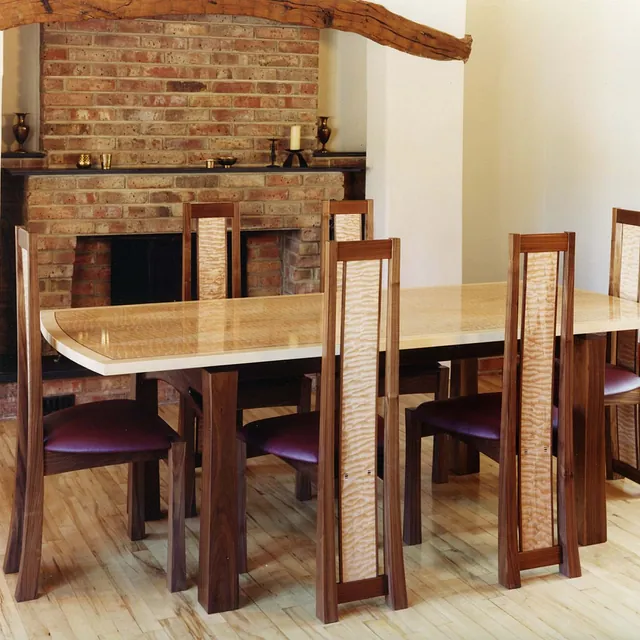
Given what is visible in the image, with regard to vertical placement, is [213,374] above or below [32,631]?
above

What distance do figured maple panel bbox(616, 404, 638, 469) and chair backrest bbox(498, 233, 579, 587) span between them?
947 millimetres

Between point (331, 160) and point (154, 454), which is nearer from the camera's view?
point (154, 454)

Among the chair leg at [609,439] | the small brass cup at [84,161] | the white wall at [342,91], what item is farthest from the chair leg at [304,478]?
the white wall at [342,91]

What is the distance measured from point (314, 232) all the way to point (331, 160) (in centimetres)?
47

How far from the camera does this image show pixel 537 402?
3174mm

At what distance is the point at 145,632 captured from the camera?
284cm

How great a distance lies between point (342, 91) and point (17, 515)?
3.50 meters

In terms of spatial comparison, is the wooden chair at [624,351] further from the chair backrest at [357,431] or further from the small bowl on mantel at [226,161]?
the small bowl on mantel at [226,161]

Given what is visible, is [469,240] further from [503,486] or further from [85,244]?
[503,486]

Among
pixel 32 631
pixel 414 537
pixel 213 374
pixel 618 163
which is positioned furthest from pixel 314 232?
pixel 32 631

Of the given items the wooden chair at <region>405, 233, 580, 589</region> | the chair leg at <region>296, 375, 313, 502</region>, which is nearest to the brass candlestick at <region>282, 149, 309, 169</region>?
the chair leg at <region>296, 375, 313, 502</region>

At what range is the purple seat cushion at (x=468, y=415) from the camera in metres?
3.27

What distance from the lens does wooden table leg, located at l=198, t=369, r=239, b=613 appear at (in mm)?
2924

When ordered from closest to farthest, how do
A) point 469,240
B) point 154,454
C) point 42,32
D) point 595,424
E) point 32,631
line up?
point 32,631 < point 154,454 < point 595,424 < point 42,32 < point 469,240
